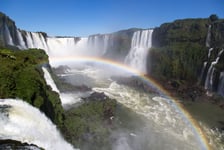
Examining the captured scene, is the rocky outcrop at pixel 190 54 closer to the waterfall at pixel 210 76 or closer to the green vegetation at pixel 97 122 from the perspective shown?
the waterfall at pixel 210 76

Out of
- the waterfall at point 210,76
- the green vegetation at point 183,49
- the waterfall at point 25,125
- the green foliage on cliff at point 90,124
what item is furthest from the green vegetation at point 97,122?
the green vegetation at point 183,49

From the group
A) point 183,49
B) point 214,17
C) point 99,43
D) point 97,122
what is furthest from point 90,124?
point 99,43

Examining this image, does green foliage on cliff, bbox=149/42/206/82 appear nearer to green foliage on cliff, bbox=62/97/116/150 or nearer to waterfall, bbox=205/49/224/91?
waterfall, bbox=205/49/224/91

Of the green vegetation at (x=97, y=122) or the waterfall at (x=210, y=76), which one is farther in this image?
the waterfall at (x=210, y=76)

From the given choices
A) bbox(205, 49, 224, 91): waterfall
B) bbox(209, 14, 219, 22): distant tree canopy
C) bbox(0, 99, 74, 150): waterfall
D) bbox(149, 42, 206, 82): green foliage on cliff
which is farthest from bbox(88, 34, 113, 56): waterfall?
bbox(0, 99, 74, 150): waterfall

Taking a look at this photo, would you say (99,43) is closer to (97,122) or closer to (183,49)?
(183,49)

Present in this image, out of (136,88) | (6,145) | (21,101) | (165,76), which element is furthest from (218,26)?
(6,145)

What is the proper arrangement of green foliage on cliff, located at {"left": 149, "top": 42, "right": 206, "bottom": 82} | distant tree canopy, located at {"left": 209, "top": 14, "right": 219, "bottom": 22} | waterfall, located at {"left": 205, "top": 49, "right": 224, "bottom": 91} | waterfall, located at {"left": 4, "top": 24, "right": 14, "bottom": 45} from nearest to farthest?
waterfall, located at {"left": 205, "top": 49, "right": 224, "bottom": 91} < green foliage on cliff, located at {"left": 149, "top": 42, "right": 206, "bottom": 82} < waterfall, located at {"left": 4, "top": 24, "right": 14, "bottom": 45} < distant tree canopy, located at {"left": 209, "top": 14, "right": 219, "bottom": 22}
